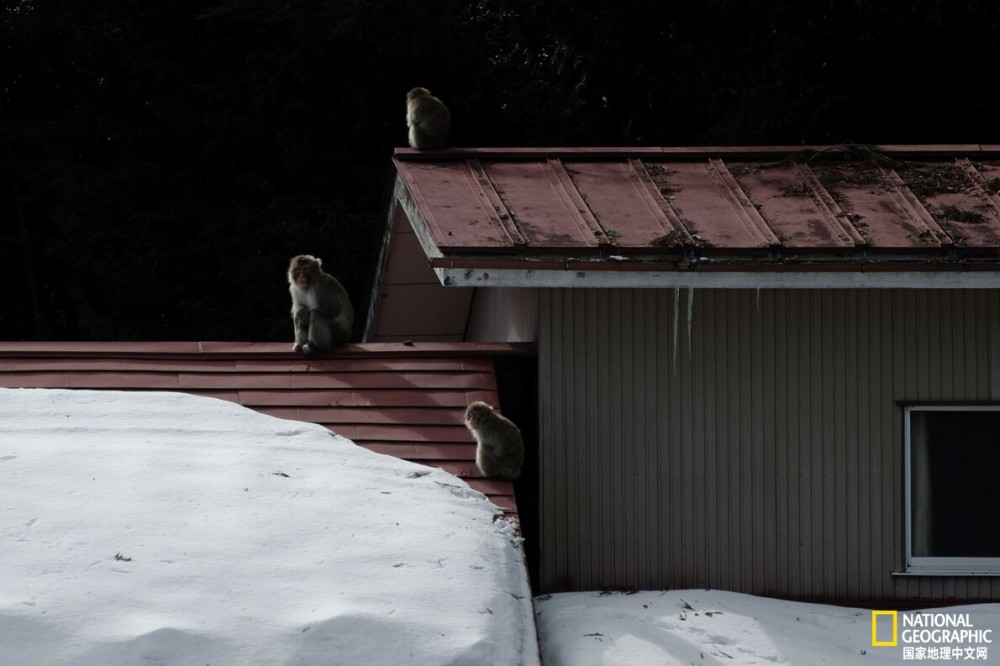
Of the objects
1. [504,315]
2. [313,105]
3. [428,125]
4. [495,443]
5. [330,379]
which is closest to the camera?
[495,443]

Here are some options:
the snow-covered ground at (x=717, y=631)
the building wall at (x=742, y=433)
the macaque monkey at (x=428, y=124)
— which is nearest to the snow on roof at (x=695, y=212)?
the macaque monkey at (x=428, y=124)

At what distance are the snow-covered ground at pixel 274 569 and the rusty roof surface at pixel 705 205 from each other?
1.46 meters

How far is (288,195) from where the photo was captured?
65.0 ft

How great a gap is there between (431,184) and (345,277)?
11.6m

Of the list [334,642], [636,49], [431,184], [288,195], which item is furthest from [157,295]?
[334,642]

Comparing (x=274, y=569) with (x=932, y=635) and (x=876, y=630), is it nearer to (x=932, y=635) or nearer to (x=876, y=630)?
(x=876, y=630)

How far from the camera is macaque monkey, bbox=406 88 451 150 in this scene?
8617mm

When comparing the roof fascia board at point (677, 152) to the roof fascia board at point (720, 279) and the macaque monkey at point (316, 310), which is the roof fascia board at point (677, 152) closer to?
the macaque monkey at point (316, 310)

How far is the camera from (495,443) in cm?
674

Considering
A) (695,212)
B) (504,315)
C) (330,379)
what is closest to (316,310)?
(330,379)

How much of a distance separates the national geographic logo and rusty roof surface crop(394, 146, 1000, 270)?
6.66ft

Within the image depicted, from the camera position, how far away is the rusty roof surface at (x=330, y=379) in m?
7.02

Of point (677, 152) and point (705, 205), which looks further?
point (677, 152)

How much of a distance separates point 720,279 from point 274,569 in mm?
2924
